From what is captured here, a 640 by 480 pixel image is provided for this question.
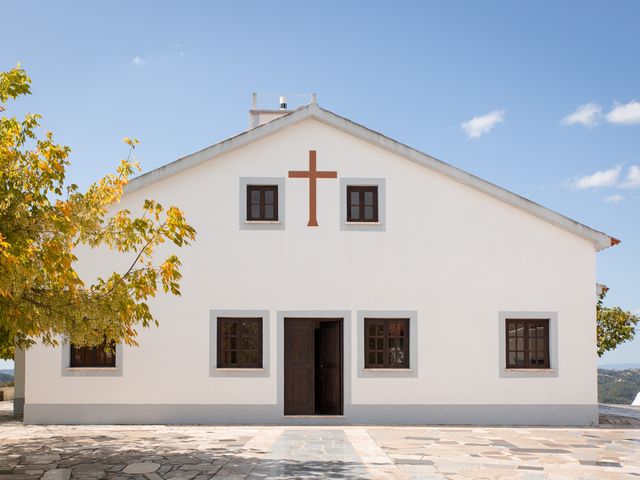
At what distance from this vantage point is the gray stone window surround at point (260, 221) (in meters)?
15.9

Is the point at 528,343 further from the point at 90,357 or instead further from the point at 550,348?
the point at 90,357

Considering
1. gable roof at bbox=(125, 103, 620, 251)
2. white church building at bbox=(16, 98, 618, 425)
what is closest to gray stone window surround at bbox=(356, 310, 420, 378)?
white church building at bbox=(16, 98, 618, 425)

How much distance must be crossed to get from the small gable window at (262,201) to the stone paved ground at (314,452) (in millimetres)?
4327

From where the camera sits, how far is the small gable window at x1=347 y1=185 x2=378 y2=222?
1616cm

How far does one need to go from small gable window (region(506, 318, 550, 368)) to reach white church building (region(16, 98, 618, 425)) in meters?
0.03

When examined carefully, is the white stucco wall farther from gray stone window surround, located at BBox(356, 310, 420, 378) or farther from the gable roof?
the gable roof

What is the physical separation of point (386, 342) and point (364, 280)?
136 centimetres

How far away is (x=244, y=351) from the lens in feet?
51.6

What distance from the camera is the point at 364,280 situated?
15836 mm

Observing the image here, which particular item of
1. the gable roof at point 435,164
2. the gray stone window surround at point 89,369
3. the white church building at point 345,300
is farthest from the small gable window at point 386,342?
the gray stone window surround at point 89,369

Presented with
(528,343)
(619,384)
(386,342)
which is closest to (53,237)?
(386,342)

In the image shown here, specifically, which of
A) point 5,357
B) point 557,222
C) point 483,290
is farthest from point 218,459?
point 5,357

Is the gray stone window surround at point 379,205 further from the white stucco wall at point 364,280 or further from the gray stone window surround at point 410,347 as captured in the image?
the gray stone window surround at point 410,347

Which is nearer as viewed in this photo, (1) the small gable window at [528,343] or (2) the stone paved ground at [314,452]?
(2) the stone paved ground at [314,452]
